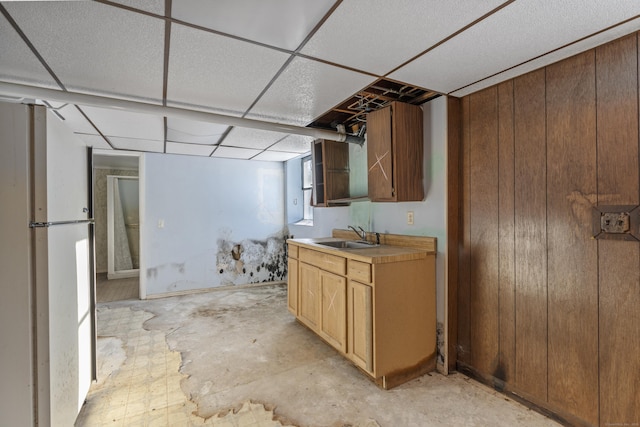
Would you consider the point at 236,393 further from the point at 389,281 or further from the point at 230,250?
the point at 230,250

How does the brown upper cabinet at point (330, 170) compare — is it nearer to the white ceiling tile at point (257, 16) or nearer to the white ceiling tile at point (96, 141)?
the white ceiling tile at point (257, 16)

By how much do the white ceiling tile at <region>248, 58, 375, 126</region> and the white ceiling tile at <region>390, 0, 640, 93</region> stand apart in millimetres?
336

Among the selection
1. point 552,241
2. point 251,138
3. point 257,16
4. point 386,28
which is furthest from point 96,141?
point 552,241

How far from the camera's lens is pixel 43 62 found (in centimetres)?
178

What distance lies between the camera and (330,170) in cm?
343

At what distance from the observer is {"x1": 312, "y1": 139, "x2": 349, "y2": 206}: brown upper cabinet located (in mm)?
3410

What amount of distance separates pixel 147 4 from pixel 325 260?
6.92 ft

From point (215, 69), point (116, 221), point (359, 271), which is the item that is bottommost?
point (359, 271)

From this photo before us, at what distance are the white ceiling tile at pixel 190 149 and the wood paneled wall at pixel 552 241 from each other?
3.19 meters

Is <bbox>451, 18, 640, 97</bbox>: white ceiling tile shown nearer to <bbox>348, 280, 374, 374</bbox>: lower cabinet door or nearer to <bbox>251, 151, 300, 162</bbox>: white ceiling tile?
<bbox>348, 280, 374, 374</bbox>: lower cabinet door

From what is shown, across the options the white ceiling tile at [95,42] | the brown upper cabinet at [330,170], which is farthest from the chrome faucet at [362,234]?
the white ceiling tile at [95,42]

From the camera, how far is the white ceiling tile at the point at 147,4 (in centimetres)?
130

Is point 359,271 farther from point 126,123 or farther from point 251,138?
point 126,123

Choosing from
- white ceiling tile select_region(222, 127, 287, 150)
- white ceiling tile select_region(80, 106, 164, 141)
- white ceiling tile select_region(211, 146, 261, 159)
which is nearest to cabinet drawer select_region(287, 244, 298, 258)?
white ceiling tile select_region(222, 127, 287, 150)
